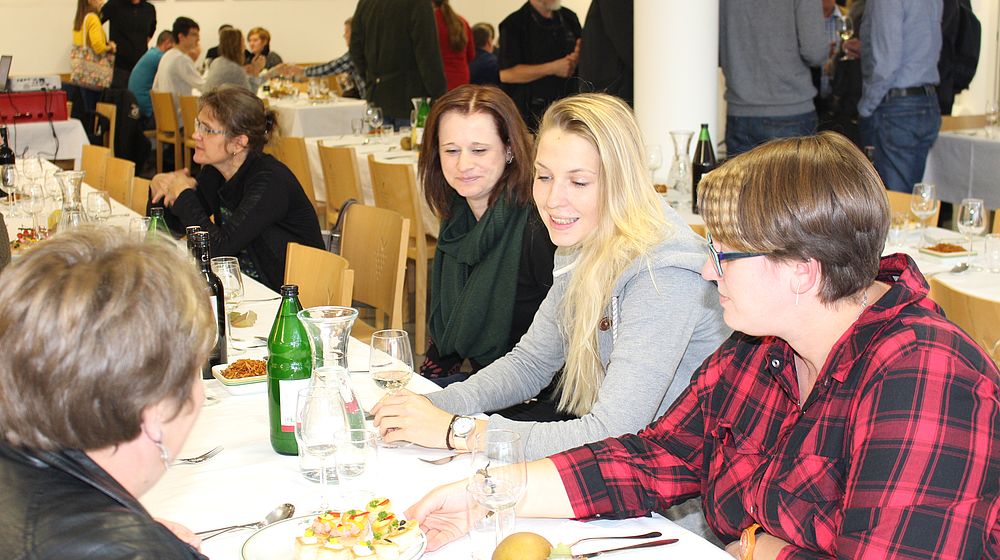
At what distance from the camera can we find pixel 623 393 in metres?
1.87

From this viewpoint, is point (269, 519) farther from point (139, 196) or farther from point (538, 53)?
point (538, 53)

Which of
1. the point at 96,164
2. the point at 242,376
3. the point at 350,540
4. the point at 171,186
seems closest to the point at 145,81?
the point at 96,164

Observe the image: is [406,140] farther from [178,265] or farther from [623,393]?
[178,265]

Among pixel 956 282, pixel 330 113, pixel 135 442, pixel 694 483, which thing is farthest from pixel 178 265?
pixel 330 113

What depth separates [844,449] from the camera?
1369 mm

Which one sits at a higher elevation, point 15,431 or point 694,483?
point 15,431

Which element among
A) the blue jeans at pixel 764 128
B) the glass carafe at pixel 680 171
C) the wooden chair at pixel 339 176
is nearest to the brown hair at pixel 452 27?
the wooden chair at pixel 339 176

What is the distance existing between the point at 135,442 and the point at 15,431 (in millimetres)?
110

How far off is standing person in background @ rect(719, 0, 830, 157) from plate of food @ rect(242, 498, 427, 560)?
162 inches

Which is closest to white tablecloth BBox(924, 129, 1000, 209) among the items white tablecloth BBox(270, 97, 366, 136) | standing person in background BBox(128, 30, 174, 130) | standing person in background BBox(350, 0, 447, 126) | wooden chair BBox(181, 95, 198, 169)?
standing person in background BBox(350, 0, 447, 126)

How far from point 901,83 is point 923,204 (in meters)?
2.06

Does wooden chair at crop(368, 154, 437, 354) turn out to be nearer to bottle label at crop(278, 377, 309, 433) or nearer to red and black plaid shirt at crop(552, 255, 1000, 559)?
bottle label at crop(278, 377, 309, 433)

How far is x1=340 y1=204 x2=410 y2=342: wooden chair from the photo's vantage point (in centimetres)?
328

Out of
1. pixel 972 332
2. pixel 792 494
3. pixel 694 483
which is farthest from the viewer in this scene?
pixel 972 332
